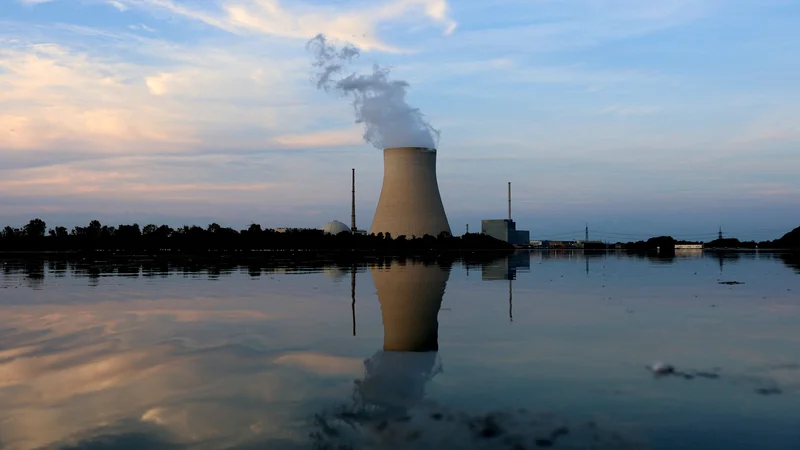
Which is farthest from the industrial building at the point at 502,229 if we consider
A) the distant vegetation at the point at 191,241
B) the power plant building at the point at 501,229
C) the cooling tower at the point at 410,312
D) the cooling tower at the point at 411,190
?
the cooling tower at the point at 410,312

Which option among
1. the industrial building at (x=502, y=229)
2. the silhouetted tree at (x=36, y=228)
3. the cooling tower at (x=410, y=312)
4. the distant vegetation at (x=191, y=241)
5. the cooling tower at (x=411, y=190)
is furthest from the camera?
the industrial building at (x=502, y=229)

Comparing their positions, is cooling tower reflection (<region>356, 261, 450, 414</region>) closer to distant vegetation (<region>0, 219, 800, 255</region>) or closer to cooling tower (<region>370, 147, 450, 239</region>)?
cooling tower (<region>370, 147, 450, 239</region>)

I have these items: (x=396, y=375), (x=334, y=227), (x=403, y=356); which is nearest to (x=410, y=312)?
(x=403, y=356)

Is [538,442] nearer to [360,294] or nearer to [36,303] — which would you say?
[360,294]

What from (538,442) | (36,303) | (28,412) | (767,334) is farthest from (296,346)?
(36,303)

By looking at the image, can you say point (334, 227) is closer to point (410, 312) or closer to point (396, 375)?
point (410, 312)

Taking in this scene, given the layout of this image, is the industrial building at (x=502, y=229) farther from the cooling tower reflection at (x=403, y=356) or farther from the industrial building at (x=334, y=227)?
the cooling tower reflection at (x=403, y=356)

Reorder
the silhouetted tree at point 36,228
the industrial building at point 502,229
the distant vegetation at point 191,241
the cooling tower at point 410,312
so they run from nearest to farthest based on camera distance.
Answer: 1. the cooling tower at point 410,312
2. the distant vegetation at point 191,241
3. the silhouetted tree at point 36,228
4. the industrial building at point 502,229
